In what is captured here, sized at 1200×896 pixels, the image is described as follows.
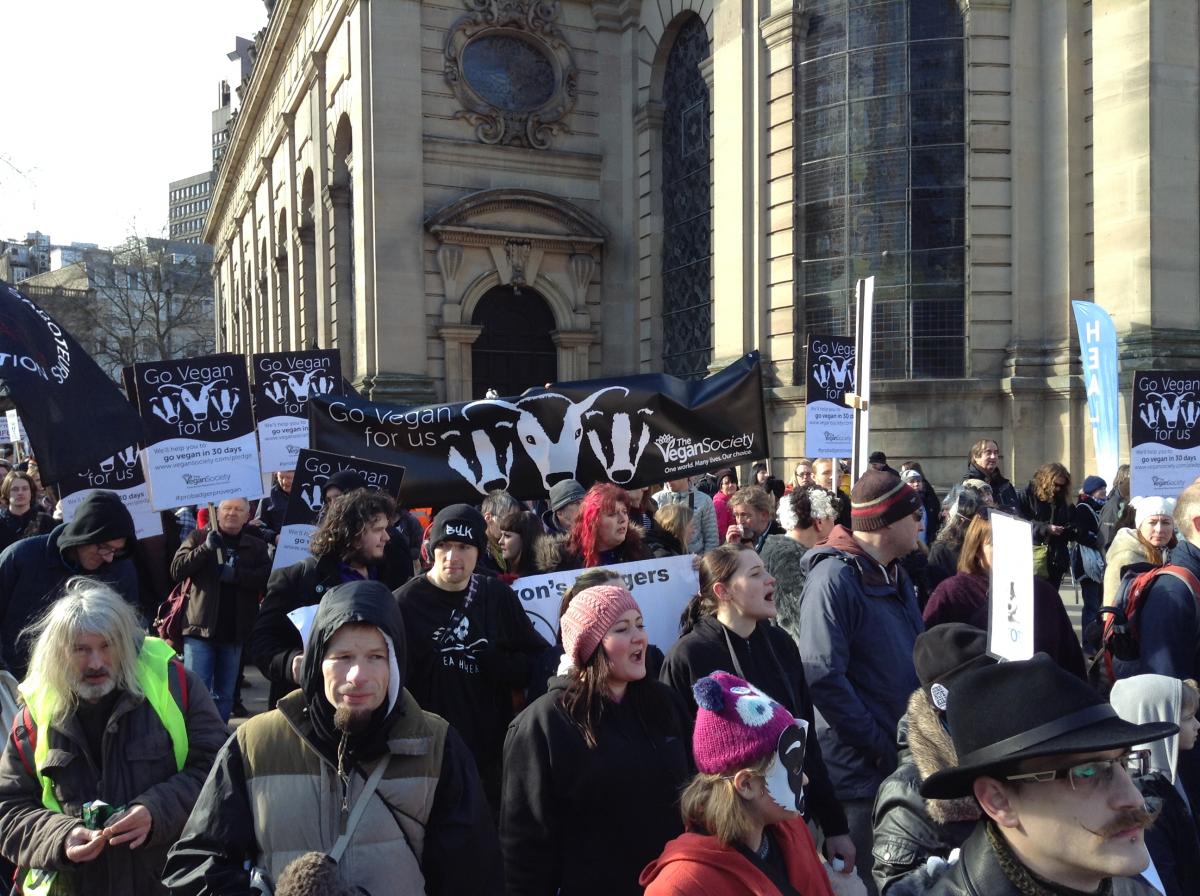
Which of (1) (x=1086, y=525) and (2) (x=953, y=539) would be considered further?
(1) (x=1086, y=525)

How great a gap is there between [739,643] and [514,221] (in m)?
19.0

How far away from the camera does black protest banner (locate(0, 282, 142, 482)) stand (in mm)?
5156

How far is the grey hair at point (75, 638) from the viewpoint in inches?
139

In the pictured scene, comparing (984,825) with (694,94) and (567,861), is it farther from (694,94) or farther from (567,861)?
(694,94)

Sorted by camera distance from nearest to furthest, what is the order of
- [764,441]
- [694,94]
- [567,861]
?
[567,861] < [764,441] < [694,94]

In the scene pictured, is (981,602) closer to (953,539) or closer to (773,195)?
(953,539)

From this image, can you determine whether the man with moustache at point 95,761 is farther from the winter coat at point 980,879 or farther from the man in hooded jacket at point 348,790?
the winter coat at point 980,879

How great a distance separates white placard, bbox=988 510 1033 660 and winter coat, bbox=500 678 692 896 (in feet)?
4.39

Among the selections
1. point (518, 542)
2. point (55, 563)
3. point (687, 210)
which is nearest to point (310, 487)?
point (518, 542)

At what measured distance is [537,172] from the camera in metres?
22.8

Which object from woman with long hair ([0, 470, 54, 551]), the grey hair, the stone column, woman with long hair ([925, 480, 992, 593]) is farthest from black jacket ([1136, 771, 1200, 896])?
the stone column

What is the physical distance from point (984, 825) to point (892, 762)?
2562 millimetres

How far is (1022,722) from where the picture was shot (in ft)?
6.25

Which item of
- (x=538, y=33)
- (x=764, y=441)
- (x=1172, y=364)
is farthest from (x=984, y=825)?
(x=538, y=33)
